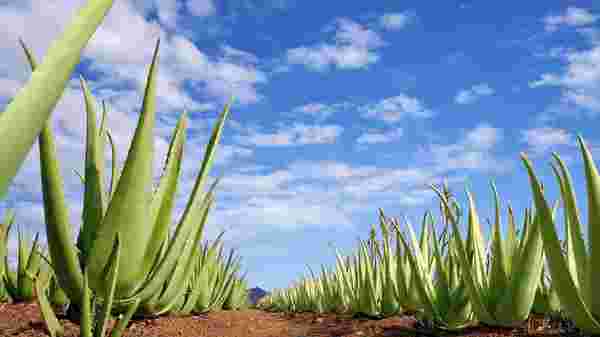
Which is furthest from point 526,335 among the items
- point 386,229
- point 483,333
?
point 386,229

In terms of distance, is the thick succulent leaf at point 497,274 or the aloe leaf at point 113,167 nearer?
the aloe leaf at point 113,167

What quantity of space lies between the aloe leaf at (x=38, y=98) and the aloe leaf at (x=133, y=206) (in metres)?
0.61

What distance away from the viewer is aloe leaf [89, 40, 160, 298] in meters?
1.27

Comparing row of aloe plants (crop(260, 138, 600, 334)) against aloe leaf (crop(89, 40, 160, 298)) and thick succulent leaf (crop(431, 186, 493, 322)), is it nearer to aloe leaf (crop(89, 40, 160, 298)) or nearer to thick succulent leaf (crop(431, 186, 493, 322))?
thick succulent leaf (crop(431, 186, 493, 322))

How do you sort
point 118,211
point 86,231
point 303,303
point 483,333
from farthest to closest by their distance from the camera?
1. point 303,303
2. point 483,333
3. point 86,231
4. point 118,211

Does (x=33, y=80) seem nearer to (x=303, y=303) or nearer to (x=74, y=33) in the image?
(x=74, y=33)

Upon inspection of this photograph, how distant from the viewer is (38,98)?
618 millimetres

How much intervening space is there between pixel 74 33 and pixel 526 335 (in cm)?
243

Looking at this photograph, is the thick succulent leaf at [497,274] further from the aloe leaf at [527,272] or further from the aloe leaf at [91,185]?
the aloe leaf at [91,185]

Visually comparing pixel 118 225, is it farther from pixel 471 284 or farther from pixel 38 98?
pixel 471 284

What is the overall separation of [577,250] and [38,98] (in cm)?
202

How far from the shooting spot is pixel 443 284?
9.90 ft

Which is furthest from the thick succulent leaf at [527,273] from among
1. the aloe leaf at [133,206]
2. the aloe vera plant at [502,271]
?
the aloe leaf at [133,206]

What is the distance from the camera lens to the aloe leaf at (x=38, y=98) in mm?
604
